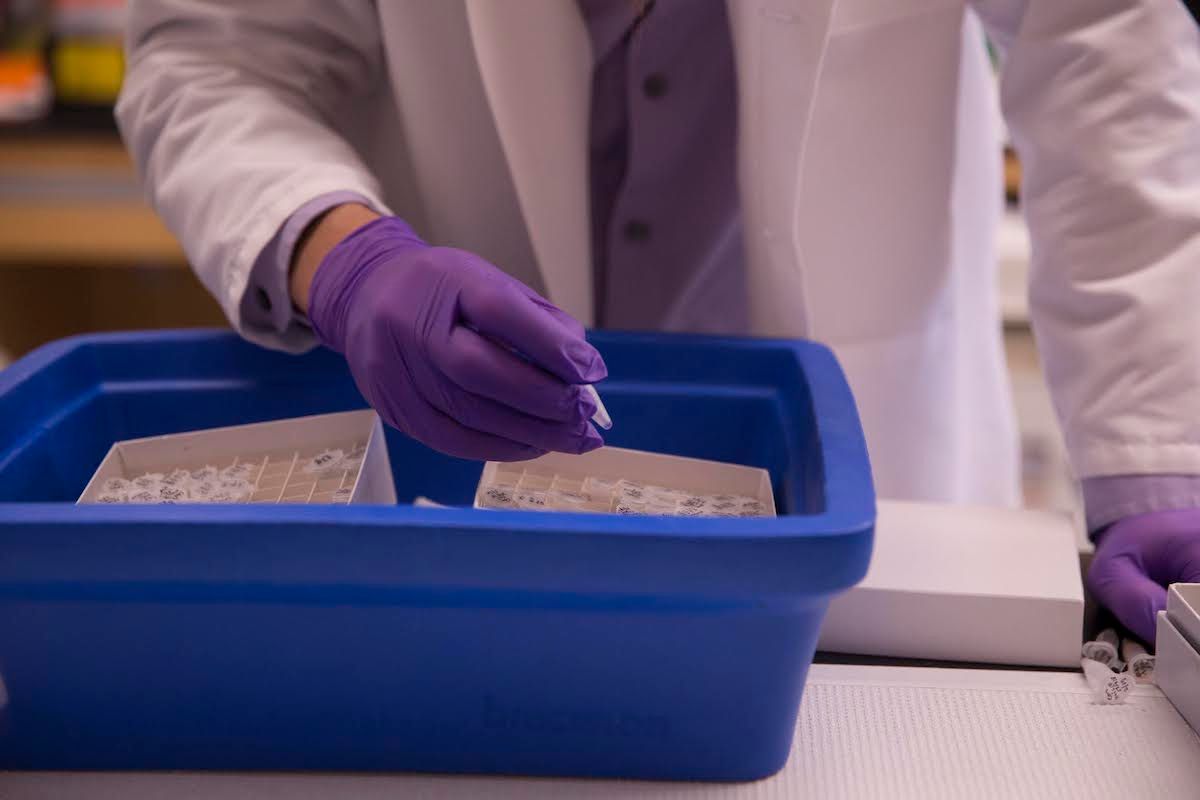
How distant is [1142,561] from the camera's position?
30.8 inches

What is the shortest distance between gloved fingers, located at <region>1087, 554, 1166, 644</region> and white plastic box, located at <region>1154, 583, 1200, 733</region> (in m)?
0.03

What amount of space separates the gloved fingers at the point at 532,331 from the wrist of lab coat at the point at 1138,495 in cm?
44

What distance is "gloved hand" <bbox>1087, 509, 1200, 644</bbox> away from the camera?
750 mm

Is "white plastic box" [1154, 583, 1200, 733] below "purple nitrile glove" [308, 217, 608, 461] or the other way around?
below

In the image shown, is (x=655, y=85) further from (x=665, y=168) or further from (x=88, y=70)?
(x=88, y=70)

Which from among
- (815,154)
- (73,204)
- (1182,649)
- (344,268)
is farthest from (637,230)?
(73,204)

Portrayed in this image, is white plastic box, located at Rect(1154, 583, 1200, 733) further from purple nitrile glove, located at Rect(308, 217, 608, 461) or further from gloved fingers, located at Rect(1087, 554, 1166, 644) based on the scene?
purple nitrile glove, located at Rect(308, 217, 608, 461)

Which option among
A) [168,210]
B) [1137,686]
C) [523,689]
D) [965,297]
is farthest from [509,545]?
[965,297]

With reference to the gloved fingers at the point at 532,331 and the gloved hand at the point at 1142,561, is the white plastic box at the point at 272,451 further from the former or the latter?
the gloved hand at the point at 1142,561

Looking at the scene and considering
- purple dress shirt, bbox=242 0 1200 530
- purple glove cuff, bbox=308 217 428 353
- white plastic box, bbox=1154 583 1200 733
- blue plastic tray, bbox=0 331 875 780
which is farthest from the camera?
purple dress shirt, bbox=242 0 1200 530

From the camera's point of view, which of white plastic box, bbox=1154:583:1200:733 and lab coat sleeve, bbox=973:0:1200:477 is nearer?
white plastic box, bbox=1154:583:1200:733

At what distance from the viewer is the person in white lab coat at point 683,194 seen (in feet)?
2.46

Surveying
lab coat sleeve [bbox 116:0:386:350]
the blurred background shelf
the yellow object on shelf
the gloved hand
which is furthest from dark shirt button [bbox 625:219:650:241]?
the yellow object on shelf

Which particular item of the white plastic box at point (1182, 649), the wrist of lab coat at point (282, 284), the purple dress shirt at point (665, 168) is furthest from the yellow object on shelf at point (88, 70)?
the white plastic box at point (1182, 649)
